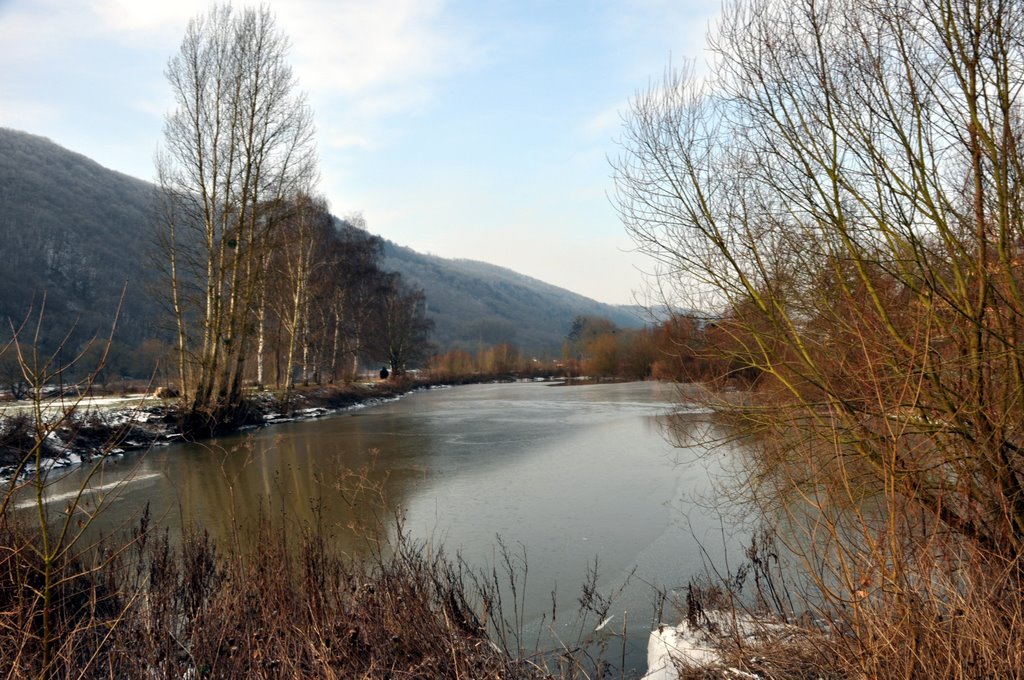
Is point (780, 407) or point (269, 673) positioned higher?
point (780, 407)

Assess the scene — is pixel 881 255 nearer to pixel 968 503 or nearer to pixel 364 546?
pixel 968 503

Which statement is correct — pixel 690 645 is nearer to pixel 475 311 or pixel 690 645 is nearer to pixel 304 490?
pixel 304 490

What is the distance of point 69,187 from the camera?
9044 cm

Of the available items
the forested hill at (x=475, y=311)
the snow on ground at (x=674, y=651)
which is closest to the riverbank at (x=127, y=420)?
the snow on ground at (x=674, y=651)

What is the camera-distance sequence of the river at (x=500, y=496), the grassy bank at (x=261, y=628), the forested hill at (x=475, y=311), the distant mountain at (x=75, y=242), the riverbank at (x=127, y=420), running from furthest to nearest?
1. the forested hill at (x=475, y=311)
2. the distant mountain at (x=75, y=242)
3. the riverbank at (x=127, y=420)
4. the river at (x=500, y=496)
5. the grassy bank at (x=261, y=628)

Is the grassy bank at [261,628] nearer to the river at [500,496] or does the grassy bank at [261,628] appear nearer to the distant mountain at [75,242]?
the river at [500,496]

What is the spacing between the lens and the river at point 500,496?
569 cm

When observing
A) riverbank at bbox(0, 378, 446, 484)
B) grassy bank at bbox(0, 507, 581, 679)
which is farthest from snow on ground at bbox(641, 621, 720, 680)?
riverbank at bbox(0, 378, 446, 484)

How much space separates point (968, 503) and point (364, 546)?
4.84 m

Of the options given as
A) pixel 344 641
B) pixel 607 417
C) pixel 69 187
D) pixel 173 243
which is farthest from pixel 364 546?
pixel 69 187

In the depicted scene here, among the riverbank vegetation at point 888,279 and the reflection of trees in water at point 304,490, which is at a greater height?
the riverbank vegetation at point 888,279

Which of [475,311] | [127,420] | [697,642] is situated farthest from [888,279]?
[475,311]

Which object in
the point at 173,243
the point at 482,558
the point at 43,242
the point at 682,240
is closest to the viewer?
the point at 682,240

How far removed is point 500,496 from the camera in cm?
877
